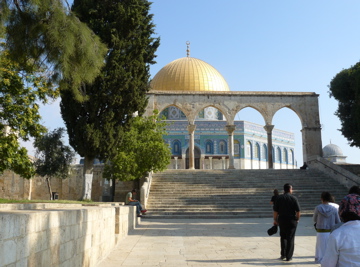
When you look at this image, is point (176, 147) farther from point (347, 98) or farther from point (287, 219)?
point (287, 219)

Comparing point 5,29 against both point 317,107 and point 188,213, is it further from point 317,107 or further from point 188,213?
point 317,107

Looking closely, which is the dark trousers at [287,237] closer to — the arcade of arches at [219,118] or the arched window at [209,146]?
the arcade of arches at [219,118]

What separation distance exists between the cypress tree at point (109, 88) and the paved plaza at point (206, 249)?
5313mm

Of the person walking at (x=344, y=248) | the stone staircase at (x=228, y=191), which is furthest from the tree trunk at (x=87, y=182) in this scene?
the person walking at (x=344, y=248)

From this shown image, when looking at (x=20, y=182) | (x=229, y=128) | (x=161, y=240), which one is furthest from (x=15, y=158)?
(x=229, y=128)

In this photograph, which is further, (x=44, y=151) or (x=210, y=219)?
(x=44, y=151)

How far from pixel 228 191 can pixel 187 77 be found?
1943 cm

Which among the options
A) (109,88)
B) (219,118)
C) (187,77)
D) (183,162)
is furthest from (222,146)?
(109,88)

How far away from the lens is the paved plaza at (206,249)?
5773 millimetres

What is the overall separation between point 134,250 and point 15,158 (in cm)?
628

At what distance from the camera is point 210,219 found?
14.0m

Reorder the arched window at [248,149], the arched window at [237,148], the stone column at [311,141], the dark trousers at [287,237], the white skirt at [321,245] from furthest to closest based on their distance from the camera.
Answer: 1. the arched window at [248,149]
2. the arched window at [237,148]
3. the stone column at [311,141]
4. the dark trousers at [287,237]
5. the white skirt at [321,245]

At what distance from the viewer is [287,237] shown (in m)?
6.08

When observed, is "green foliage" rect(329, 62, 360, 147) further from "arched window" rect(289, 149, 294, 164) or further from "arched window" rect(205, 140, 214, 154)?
"arched window" rect(289, 149, 294, 164)
